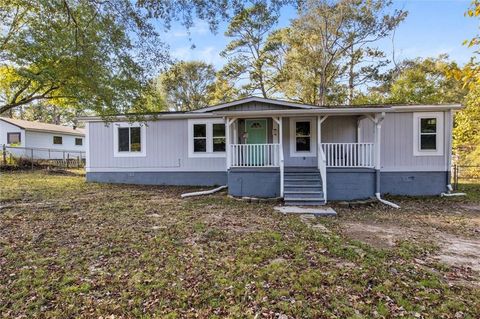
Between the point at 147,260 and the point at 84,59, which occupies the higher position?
the point at 84,59

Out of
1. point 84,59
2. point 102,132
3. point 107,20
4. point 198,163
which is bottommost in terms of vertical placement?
point 198,163

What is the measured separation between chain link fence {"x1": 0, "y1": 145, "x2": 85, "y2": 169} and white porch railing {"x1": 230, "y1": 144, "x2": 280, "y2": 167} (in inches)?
558

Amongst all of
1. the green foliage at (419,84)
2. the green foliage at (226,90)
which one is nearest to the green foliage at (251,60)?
the green foliage at (226,90)

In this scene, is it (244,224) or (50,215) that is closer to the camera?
(244,224)

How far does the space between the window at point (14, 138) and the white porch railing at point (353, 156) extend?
2314 cm

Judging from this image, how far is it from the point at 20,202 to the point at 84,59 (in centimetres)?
446

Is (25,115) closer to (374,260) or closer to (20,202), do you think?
(20,202)

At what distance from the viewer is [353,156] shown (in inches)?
395

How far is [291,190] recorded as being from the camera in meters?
8.99

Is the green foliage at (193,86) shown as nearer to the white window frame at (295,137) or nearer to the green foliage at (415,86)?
the green foliage at (415,86)

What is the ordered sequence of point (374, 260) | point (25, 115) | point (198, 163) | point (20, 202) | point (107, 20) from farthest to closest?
point (25, 115) < point (198, 163) < point (20, 202) < point (107, 20) < point (374, 260)

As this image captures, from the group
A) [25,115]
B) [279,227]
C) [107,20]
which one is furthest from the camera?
[25,115]

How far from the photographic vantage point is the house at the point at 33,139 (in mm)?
22031

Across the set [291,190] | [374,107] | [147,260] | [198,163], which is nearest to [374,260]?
[147,260]
